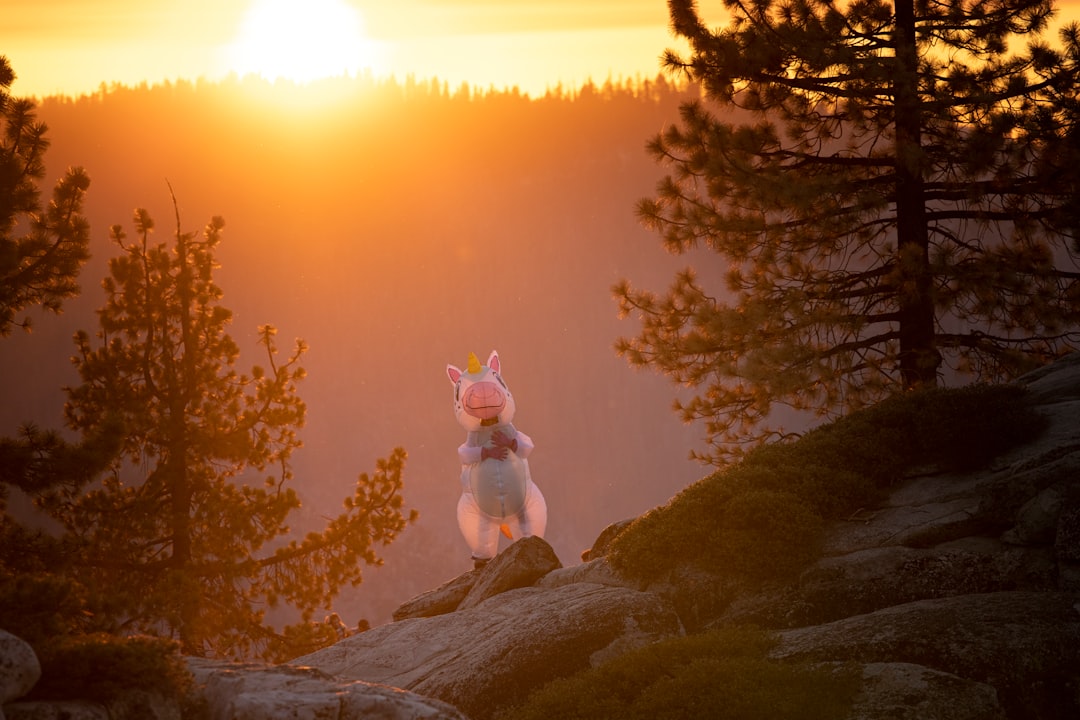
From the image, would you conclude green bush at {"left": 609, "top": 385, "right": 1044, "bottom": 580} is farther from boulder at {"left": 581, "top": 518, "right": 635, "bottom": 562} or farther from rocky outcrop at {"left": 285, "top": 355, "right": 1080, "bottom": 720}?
boulder at {"left": 581, "top": 518, "right": 635, "bottom": 562}

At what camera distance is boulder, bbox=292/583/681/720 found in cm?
823

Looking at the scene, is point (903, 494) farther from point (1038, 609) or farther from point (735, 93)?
point (735, 93)

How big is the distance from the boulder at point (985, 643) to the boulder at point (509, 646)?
4.89ft

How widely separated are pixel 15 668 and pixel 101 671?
609 mm

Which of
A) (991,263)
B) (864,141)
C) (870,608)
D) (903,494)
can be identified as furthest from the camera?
(864,141)

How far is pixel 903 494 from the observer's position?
10.2 m

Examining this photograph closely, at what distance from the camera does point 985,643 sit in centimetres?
709

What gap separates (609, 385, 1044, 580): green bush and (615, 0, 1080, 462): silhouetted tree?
225cm

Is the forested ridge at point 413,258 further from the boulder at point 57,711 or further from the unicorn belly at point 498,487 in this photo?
the boulder at point 57,711

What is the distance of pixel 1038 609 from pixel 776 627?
6.89 ft

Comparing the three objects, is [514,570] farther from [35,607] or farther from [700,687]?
[35,607]

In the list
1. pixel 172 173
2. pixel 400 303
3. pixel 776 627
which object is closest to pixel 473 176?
pixel 400 303

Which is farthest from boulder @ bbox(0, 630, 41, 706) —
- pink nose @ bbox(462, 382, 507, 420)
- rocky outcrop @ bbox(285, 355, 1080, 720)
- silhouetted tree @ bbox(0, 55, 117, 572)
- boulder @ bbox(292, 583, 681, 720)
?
pink nose @ bbox(462, 382, 507, 420)

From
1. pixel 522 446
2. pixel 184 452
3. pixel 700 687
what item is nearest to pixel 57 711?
pixel 700 687
